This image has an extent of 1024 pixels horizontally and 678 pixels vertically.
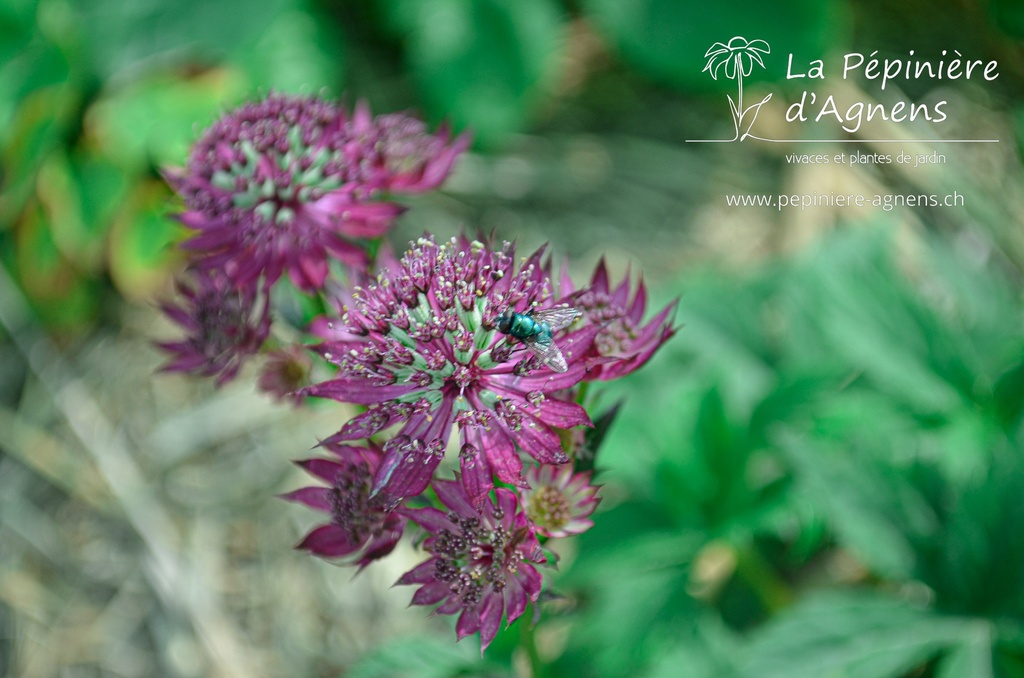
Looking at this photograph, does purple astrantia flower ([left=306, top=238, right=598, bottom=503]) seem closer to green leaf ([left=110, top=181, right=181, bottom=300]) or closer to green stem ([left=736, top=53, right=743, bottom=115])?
green leaf ([left=110, top=181, right=181, bottom=300])

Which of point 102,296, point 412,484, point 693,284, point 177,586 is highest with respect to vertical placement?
point 412,484

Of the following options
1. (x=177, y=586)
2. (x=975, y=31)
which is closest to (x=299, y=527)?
(x=177, y=586)

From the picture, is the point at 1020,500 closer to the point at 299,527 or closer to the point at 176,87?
the point at 299,527

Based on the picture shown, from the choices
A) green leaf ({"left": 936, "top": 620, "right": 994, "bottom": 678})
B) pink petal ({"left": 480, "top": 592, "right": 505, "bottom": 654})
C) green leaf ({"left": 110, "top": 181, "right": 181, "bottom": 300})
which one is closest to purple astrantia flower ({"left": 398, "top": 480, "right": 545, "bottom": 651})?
pink petal ({"left": 480, "top": 592, "right": 505, "bottom": 654})

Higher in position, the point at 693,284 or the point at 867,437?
the point at 693,284

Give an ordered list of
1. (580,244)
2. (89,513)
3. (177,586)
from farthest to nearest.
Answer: (580,244) → (89,513) → (177,586)

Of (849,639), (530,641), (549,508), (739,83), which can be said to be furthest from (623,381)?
(739,83)

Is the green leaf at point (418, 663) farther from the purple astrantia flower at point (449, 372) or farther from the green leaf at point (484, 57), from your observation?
the green leaf at point (484, 57)
